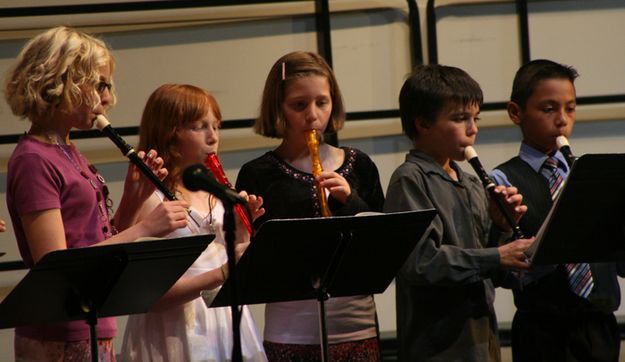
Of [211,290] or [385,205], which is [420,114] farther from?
[211,290]

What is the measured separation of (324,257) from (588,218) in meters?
0.70

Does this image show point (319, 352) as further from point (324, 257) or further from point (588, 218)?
point (588, 218)

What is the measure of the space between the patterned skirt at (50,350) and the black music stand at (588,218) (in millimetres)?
1140

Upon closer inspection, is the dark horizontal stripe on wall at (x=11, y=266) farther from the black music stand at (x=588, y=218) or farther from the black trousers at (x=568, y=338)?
the black music stand at (x=588, y=218)

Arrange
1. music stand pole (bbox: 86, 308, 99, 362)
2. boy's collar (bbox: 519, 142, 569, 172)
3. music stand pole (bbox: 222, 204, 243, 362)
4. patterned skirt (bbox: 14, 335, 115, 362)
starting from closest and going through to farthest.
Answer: music stand pole (bbox: 222, 204, 243, 362) < music stand pole (bbox: 86, 308, 99, 362) < patterned skirt (bbox: 14, 335, 115, 362) < boy's collar (bbox: 519, 142, 569, 172)

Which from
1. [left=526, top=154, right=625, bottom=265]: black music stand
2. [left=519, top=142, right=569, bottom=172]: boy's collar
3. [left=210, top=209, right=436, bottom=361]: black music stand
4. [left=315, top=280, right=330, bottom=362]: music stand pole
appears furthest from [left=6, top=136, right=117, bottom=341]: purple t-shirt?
[left=519, top=142, right=569, bottom=172]: boy's collar

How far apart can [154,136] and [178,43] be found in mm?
1191

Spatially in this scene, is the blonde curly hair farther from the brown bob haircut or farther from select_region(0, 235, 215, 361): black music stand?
the brown bob haircut

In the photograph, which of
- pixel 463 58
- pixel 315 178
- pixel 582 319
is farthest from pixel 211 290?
pixel 463 58

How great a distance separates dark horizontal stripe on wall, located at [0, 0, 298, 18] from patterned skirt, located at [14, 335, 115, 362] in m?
1.79

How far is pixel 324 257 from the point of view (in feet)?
7.57

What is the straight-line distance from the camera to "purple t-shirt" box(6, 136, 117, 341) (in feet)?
7.28

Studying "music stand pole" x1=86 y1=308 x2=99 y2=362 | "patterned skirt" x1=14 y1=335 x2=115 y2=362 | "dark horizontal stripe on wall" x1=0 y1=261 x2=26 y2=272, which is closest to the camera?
"music stand pole" x1=86 y1=308 x2=99 y2=362

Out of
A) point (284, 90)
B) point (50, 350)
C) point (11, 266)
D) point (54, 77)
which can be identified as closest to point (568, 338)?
point (284, 90)
